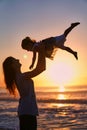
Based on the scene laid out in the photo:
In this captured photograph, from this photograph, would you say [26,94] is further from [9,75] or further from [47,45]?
[47,45]

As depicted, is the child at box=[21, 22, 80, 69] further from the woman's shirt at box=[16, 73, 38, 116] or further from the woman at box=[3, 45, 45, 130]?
the woman's shirt at box=[16, 73, 38, 116]

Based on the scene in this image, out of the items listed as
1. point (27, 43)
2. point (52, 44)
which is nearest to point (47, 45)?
point (52, 44)

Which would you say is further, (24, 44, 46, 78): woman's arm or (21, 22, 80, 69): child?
(21, 22, 80, 69): child

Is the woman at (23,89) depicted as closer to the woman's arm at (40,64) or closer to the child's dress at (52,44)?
the woman's arm at (40,64)

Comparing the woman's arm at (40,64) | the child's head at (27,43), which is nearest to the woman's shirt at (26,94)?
the woman's arm at (40,64)

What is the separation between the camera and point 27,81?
5.05m

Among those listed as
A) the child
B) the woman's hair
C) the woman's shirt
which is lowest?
the woman's shirt

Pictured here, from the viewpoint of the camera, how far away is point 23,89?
5078 millimetres

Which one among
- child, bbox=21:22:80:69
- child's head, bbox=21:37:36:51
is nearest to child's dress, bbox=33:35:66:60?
child, bbox=21:22:80:69

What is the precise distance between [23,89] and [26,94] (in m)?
0.07

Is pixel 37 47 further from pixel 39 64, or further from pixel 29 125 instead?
pixel 29 125

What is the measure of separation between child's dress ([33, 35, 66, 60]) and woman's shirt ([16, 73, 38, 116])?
407mm

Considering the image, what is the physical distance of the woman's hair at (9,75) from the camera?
5133 mm

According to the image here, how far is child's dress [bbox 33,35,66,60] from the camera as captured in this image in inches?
197
